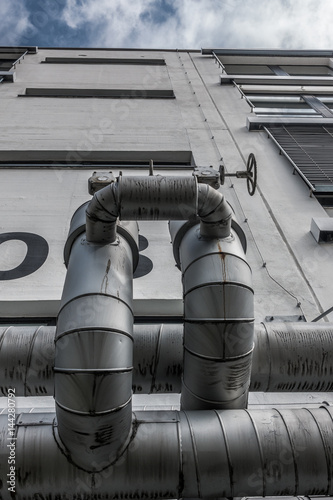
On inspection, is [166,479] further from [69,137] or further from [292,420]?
[69,137]

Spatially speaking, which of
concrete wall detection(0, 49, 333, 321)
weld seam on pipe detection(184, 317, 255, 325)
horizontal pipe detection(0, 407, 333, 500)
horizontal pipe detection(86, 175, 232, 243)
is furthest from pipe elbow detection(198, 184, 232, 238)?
concrete wall detection(0, 49, 333, 321)

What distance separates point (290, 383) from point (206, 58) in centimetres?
2781

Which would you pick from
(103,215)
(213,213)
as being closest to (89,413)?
(103,215)

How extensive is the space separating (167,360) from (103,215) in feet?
7.17

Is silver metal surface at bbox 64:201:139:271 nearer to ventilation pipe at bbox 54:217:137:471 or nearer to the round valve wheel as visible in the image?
ventilation pipe at bbox 54:217:137:471

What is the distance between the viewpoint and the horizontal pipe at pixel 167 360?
209 inches

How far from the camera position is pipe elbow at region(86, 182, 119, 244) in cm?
474

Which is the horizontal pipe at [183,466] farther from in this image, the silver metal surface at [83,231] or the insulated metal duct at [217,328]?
the silver metal surface at [83,231]

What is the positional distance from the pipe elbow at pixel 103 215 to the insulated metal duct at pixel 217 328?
1.15 metres

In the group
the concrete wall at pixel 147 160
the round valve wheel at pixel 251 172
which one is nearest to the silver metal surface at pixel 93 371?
the round valve wheel at pixel 251 172

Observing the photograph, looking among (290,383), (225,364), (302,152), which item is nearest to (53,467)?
(225,364)

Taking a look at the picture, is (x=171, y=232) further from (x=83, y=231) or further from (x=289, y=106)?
(x=289, y=106)

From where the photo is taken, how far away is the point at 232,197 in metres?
11.7

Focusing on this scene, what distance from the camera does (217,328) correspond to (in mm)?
4547
